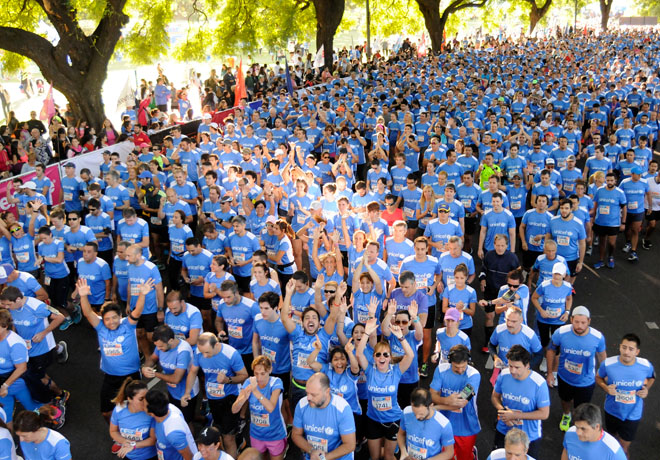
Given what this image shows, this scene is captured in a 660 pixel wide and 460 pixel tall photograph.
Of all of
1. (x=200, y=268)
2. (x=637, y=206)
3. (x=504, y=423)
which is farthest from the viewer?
→ (x=637, y=206)

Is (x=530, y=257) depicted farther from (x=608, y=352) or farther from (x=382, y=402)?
(x=382, y=402)

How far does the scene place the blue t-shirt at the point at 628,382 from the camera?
552cm

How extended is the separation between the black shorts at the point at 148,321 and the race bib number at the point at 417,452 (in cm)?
409

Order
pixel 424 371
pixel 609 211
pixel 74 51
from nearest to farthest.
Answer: pixel 424 371 < pixel 609 211 < pixel 74 51

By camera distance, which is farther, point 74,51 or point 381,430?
point 74,51

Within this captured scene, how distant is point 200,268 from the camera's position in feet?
26.0

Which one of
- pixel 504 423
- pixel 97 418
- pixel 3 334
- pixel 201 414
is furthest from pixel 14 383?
pixel 504 423

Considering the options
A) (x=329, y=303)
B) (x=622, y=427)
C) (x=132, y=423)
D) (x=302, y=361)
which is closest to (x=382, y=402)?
(x=302, y=361)

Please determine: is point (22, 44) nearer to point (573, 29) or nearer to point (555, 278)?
point (555, 278)

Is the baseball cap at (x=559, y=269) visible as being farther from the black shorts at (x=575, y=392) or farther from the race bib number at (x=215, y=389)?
the race bib number at (x=215, y=389)

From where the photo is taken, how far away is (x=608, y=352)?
7902mm

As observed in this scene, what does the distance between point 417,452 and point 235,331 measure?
2660 mm

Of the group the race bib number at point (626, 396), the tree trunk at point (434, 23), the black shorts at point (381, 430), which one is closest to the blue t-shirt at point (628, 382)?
the race bib number at point (626, 396)

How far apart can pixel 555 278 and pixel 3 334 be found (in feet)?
20.6
